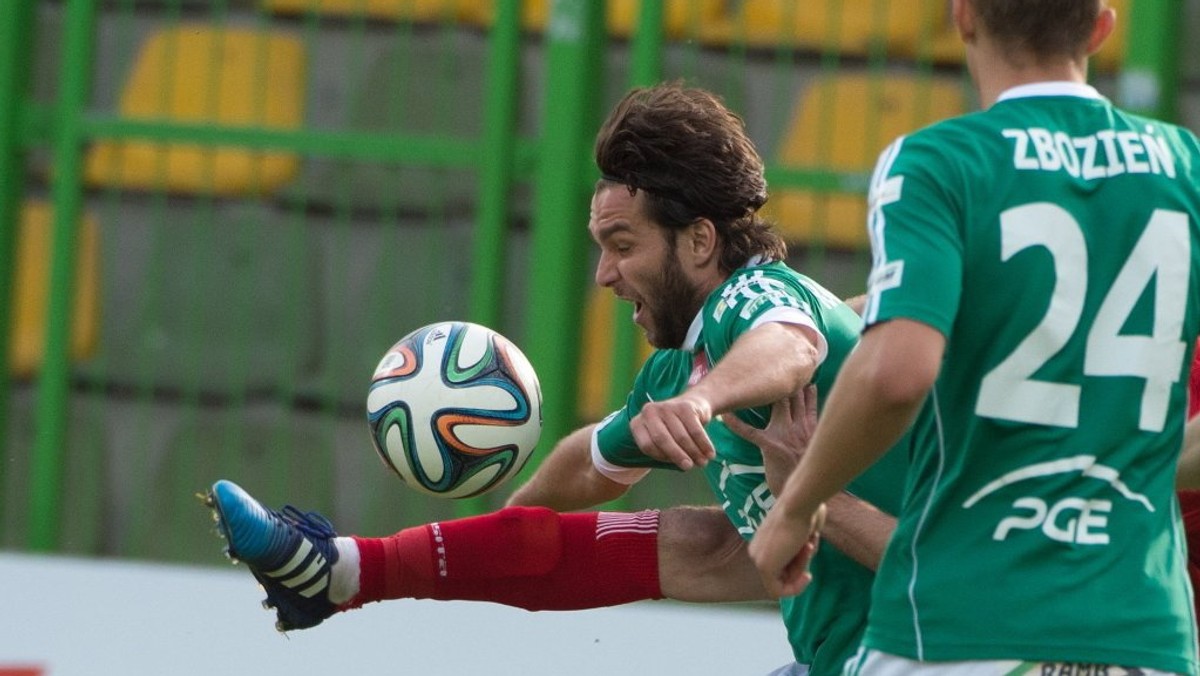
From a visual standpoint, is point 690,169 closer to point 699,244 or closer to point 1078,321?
point 699,244

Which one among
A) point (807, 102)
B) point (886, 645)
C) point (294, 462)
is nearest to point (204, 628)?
point (294, 462)

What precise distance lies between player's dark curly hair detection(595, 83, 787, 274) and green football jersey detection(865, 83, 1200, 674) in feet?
4.23

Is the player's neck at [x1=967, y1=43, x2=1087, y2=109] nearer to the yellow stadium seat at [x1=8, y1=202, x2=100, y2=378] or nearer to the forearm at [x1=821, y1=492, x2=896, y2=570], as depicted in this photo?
the forearm at [x1=821, y1=492, x2=896, y2=570]

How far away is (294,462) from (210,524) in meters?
0.39

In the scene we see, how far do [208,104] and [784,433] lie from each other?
380 centimetres

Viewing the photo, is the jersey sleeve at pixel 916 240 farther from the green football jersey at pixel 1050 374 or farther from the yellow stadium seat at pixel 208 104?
the yellow stadium seat at pixel 208 104

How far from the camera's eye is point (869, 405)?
86.4 inches

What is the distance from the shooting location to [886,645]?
7.88ft

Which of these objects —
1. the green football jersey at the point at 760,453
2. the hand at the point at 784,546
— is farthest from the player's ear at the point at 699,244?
the hand at the point at 784,546

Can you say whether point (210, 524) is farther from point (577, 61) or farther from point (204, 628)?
point (577, 61)

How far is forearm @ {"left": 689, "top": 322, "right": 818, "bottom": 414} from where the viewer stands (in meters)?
2.83

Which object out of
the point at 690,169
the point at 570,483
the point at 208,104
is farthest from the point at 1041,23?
the point at 208,104

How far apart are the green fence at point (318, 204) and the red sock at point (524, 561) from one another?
201cm

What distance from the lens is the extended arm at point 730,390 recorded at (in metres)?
2.71
